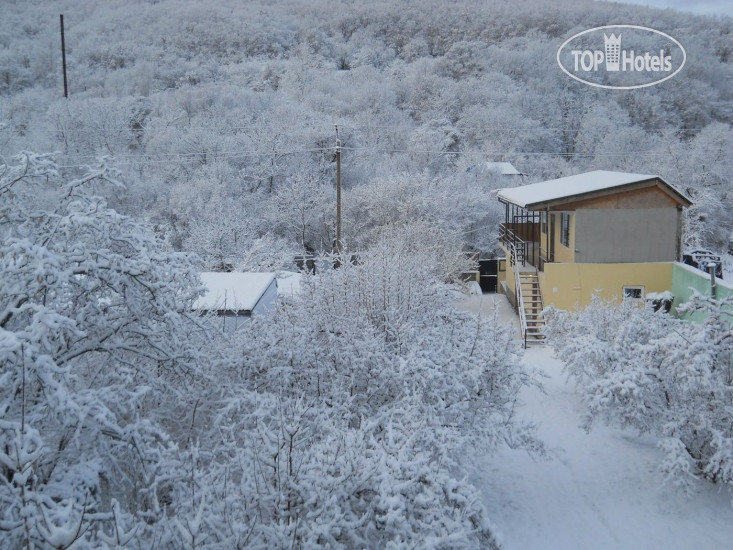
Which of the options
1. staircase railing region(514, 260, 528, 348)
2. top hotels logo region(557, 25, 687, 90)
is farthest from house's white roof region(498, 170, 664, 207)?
top hotels logo region(557, 25, 687, 90)

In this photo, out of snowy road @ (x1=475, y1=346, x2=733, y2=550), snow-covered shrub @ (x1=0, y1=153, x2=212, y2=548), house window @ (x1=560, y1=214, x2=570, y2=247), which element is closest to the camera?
snow-covered shrub @ (x1=0, y1=153, x2=212, y2=548)

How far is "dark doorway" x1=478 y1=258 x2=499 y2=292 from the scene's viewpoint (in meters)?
26.3

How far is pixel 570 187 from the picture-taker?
18109 millimetres

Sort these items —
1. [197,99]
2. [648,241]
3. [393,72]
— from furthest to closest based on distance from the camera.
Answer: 1. [393,72]
2. [197,99]
3. [648,241]

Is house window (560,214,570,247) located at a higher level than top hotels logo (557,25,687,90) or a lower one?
lower

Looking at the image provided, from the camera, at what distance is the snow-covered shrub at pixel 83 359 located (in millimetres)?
4152

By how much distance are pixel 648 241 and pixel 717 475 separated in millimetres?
9578

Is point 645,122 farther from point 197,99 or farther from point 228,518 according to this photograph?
point 228,518

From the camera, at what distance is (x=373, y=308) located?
9227mm

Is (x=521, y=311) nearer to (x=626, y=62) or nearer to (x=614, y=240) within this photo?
(x=614, y=240)

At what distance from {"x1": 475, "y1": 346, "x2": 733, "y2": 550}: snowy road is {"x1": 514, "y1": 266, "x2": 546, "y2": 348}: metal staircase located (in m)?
5.78

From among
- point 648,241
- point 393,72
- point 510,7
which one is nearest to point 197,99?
point 393,72

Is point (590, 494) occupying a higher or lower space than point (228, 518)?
lower

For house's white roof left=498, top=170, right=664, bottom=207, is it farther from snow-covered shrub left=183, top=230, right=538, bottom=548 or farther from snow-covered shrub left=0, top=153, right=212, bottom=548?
snow-covered shrub left=0, top=153, right=212, bottom=548
